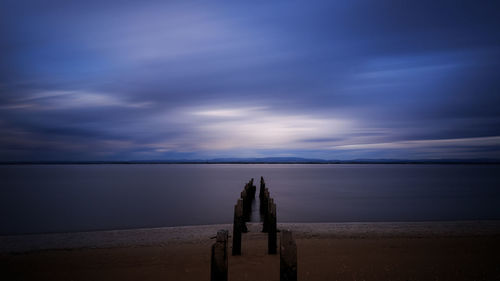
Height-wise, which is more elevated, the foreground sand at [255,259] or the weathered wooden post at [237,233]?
the weathered wooden post at [237,233]

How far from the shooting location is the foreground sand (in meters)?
6.72

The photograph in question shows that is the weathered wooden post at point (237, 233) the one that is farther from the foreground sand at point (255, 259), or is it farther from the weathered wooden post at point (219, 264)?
the weathered wooden post at point (219, 264)

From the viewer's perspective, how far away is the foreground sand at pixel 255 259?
Result: 672cm

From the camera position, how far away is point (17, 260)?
824 cm

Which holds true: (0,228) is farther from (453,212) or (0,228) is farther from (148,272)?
(453,212)

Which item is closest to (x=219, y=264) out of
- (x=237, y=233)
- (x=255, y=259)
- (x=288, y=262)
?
(x=288, y=262)

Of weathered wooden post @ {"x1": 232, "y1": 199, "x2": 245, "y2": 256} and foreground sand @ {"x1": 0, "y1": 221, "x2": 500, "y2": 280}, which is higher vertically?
weathered wooden post @ {"x1": 232, "y1": 199, "x2": 245, "y2": 256}

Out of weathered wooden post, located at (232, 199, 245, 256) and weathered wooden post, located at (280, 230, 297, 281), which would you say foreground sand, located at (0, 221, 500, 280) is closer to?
weathered wooden post, located at (232, 199, 245, 256)

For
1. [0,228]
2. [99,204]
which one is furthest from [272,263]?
[99,204]

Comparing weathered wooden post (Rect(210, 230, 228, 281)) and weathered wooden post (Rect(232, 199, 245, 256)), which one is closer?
weathered wooden post (Rect(210, 230, 228, 281))

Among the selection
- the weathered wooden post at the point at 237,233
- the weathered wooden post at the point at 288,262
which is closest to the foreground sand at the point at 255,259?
the weathered wooden post at the point at 237,233

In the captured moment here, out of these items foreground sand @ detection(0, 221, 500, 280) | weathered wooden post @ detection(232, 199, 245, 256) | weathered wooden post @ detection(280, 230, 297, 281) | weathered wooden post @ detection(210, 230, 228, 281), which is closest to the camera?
weathered wooden post @ detection(280, 230, 297, 281)

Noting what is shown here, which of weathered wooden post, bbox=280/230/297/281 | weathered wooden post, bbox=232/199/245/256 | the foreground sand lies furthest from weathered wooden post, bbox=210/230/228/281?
weathered wooden post, bbox=232/199/245/256

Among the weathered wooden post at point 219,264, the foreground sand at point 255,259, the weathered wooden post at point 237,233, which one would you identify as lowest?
the foreground sand at point 255,259
